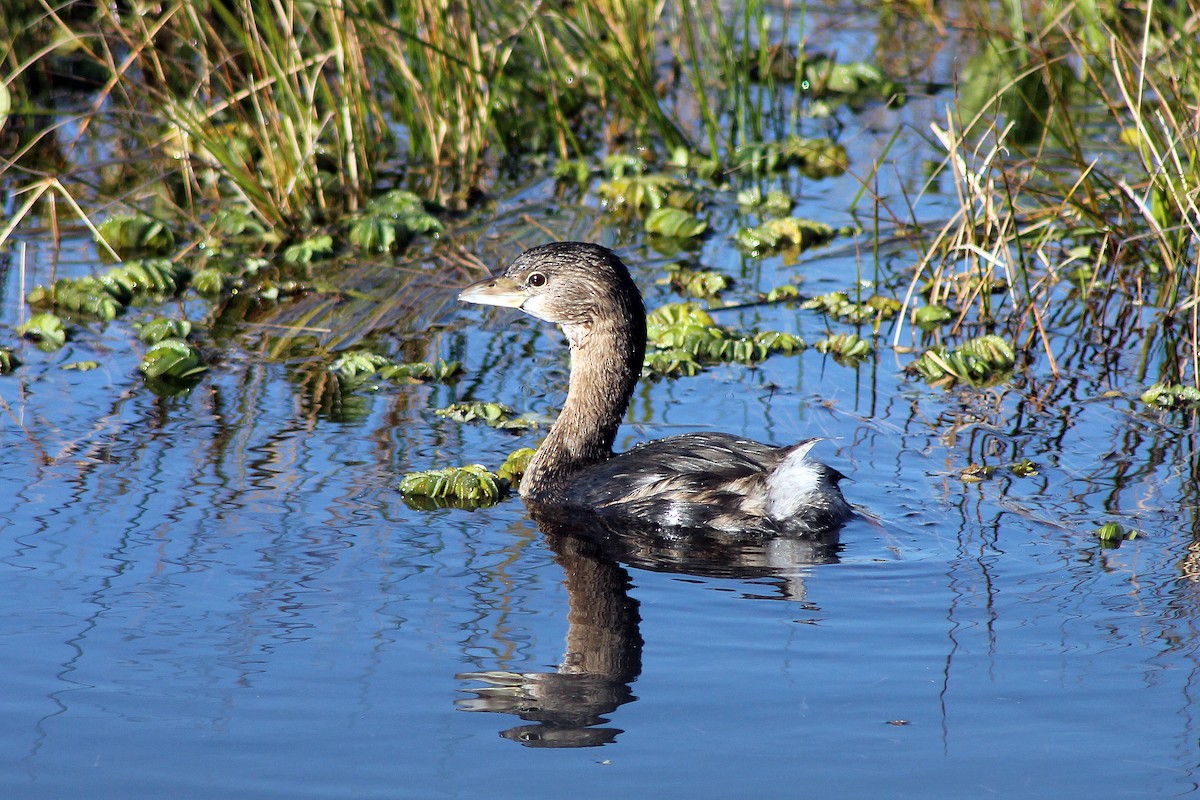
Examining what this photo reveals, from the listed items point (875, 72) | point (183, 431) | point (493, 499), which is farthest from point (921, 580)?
point (875, 72)

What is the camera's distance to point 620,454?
18.3 feet

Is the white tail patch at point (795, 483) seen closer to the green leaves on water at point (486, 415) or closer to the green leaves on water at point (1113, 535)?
the green leaves on water at point (1113, 535)

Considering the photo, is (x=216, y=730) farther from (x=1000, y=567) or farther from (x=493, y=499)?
(x=1000, y=567)

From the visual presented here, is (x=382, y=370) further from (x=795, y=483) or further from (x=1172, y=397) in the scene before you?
(x=1172, y=397)

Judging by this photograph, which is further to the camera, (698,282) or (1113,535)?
(698,282)

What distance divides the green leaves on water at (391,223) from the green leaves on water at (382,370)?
4.72 ft

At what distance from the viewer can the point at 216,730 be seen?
12.1ft

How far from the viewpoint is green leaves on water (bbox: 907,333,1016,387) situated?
6.41 metres

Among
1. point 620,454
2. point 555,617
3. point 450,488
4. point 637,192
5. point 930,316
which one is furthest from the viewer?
point 637,192

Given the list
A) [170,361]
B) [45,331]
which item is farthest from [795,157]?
[45,331]

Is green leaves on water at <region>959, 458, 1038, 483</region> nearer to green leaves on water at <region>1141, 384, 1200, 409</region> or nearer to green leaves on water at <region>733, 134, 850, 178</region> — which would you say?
green leaves on water at <region>1141, 384, 1200, 409</region>

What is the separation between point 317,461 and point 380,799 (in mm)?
2237

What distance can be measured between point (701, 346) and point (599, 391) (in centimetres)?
108

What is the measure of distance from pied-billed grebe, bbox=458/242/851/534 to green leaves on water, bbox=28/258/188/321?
2.03 metres
